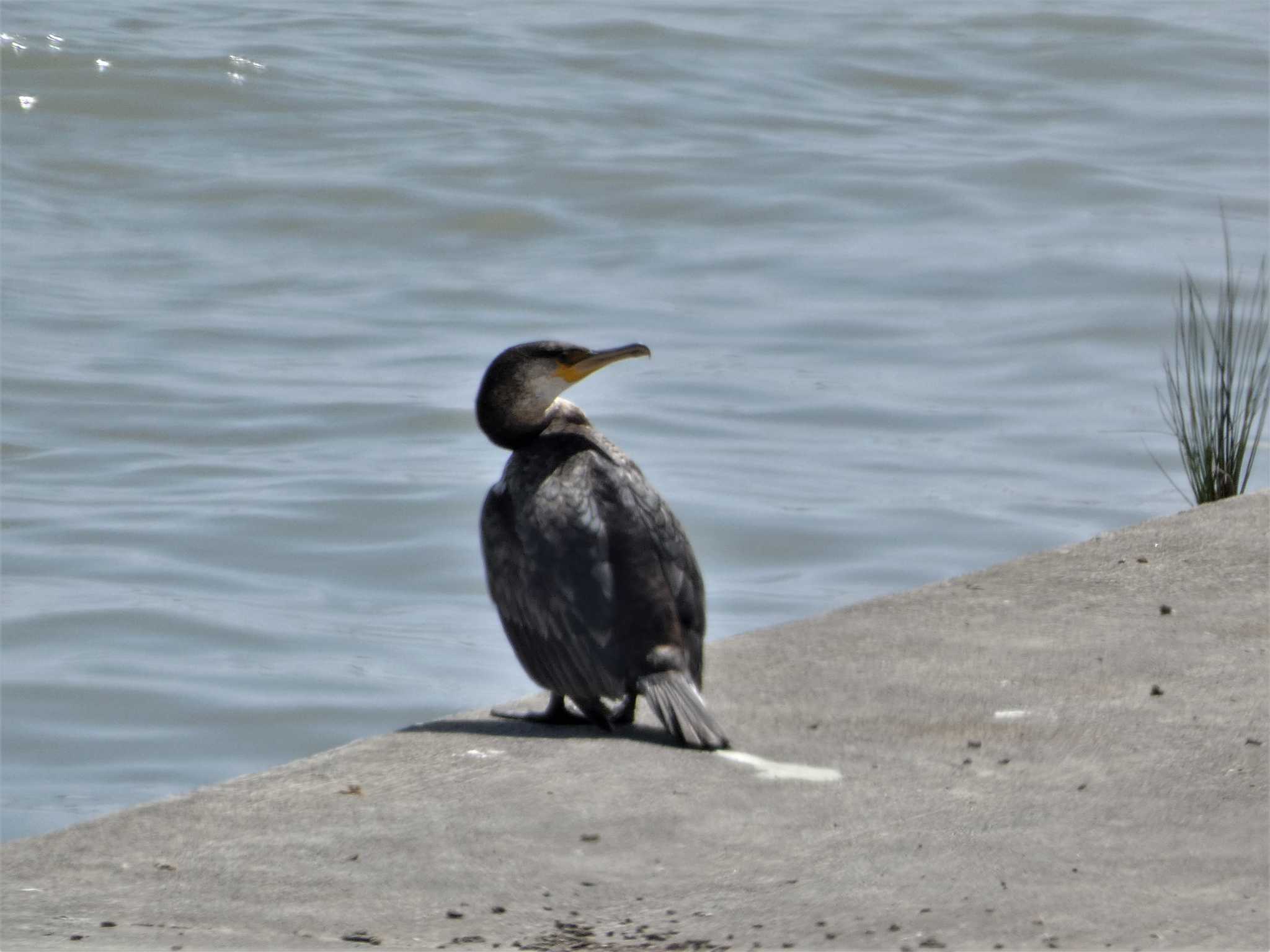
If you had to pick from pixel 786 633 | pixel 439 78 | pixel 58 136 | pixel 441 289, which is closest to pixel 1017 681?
pixel 786 633

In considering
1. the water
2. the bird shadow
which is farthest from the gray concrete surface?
the water

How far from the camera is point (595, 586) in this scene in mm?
4320

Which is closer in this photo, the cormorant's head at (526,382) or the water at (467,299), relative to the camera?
the cormorant's head at (526,382)

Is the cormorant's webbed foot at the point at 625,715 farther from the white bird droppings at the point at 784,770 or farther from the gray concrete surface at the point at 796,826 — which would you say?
the white bird droppings at the point at 784,770

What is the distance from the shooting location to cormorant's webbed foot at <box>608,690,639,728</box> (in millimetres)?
4363

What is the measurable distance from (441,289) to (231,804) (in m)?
9.83

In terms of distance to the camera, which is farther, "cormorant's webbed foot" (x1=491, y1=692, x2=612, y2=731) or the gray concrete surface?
"cormorant's webbed foot" (x1=491, y1=692, x2=612, y2=731)

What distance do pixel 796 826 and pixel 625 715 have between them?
2.85ft

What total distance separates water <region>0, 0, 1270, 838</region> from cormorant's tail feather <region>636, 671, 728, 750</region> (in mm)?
2734

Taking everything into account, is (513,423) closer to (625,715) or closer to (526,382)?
(526,382)

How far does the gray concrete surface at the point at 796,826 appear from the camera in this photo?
3.15m

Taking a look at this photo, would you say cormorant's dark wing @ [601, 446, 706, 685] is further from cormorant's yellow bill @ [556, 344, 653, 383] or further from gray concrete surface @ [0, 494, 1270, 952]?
cormorant's yellow bill @ [556, 344, 653, 383]

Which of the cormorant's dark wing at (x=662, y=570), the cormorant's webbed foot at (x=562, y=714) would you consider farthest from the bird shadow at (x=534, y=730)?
the cormorant's dark wing at (x=662, y=570)

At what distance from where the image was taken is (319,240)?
1495 cm
